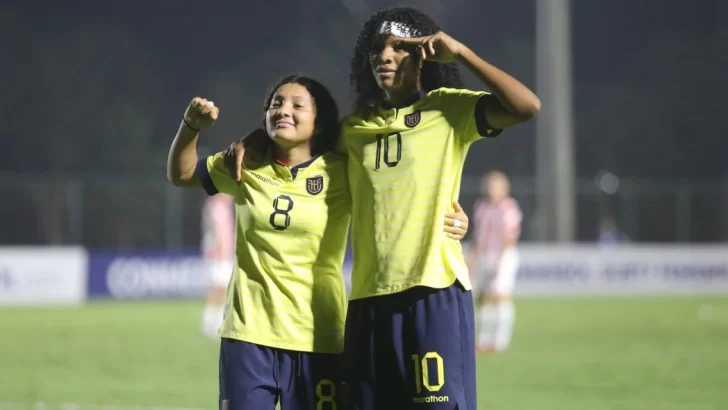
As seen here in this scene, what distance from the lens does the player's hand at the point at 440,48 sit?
4.61 metres

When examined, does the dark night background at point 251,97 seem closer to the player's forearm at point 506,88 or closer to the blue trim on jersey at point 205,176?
the blue trim on jersey at point 205,176

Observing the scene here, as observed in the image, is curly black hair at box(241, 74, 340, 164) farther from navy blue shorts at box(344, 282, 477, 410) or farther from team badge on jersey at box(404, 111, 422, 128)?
navy blue shorts at box(344, 282, 477, 410)

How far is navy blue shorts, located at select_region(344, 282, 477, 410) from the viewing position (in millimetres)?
4684

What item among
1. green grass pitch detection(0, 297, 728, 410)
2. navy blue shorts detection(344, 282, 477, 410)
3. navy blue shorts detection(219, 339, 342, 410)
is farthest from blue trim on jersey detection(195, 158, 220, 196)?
green grass pitch detection(0, 297, 728, 410)

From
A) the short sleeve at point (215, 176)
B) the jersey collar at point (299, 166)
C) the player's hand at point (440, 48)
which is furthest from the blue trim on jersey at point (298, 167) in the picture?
the player's hand at point (440, 48)

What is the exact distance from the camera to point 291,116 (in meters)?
5.20

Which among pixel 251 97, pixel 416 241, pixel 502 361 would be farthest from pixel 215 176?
pixel 251 97

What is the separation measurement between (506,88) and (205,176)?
1461 millimetres

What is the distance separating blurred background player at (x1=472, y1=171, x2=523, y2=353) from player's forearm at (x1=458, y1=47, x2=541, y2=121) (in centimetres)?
998

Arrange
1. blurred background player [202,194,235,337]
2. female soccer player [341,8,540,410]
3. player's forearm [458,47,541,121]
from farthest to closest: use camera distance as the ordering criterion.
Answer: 1. blurred background player [202,194,235,337]
2. female soccer player [341,8,540,410]
3. player's forearm [458,47,541,121]

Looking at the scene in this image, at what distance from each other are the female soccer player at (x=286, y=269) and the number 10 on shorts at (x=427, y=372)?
50cm

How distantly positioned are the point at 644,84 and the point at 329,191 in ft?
149

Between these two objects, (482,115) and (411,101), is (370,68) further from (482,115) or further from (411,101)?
(482,115)

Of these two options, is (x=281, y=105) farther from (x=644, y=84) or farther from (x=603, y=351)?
(x=644, y=84)
